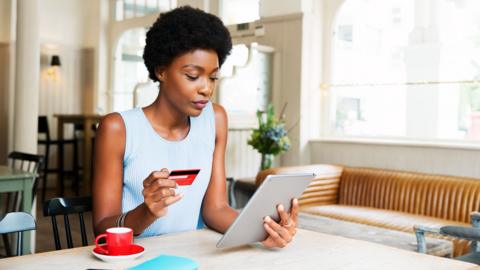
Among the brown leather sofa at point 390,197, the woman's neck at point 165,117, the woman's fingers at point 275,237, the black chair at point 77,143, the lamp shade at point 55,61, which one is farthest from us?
the lamp shade at point 55,61

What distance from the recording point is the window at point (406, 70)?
4.27 m

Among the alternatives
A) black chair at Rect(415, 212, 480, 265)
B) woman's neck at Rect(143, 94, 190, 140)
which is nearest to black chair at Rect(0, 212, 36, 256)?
woman's neck at Rect(143, 94, 190, 140)

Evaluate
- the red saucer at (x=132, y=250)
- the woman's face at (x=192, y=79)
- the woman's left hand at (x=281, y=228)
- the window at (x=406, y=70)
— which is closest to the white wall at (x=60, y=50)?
the window at (x=406, y=70)

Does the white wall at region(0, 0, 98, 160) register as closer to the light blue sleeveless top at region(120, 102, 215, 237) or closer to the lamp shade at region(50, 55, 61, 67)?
the lamp shade at region(50, 55, 61, 67)

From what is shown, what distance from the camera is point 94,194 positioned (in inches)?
57.2

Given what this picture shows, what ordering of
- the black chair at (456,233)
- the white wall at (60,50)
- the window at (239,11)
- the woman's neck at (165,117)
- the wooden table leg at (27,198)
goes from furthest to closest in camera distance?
1. the white wall at (60,50)
2. the window at (239,11)
3. the wooden table leg at (27,198)
4. the black chair at (456,233)
5. the woman's neck at (165,117)

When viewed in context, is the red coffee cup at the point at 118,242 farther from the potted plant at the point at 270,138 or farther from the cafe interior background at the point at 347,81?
the cafe interior background at the point at 347,81

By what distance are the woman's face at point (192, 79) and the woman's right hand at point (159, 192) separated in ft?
1.09

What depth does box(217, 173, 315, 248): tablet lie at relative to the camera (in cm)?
121

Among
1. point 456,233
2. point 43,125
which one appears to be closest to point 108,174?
point 456,233

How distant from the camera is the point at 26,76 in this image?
4.42m

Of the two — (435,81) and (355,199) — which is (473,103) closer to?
(435,81)

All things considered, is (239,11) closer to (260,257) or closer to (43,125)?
(43,125)

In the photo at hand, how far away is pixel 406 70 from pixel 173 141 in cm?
353
